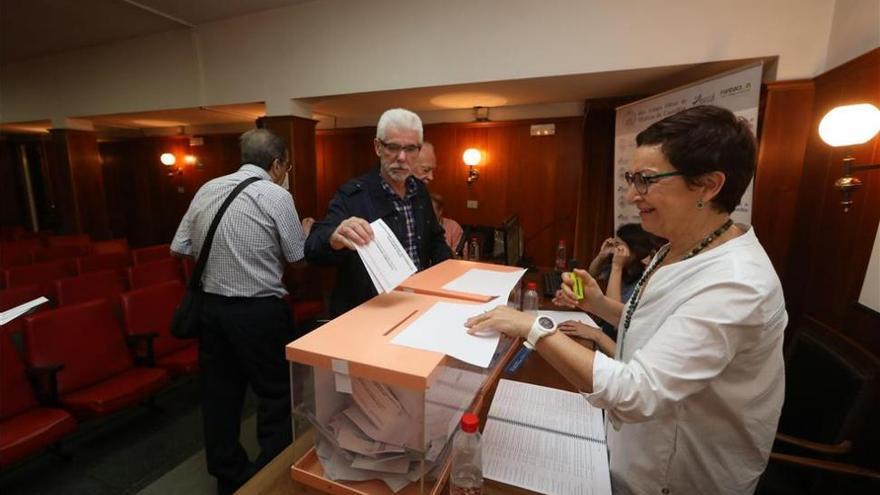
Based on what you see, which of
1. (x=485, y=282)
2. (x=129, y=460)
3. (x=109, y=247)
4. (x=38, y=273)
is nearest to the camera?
(x=485, y=282)

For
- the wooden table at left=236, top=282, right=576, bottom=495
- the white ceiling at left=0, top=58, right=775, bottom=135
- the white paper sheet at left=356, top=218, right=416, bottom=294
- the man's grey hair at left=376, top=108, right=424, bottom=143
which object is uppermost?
the white ceiling at left=0, top=58, right=775, bottom=135

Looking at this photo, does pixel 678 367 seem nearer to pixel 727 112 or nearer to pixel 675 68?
pixel 727 112

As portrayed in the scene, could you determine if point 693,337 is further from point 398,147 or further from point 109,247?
point 109,247

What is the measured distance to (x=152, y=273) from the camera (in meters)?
3.38

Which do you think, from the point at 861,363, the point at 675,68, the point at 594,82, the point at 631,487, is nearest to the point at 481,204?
the point at 594,82

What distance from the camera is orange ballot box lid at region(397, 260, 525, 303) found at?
1.00m

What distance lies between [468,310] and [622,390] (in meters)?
0.37

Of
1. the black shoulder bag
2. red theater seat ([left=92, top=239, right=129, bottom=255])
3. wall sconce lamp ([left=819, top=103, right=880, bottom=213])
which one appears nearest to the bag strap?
the black shoulder bag

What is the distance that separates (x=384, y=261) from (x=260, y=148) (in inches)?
50.4

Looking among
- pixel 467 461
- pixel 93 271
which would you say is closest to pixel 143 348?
pixel 93 271

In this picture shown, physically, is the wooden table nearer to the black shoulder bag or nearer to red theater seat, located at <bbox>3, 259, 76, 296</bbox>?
the black shoulder bag

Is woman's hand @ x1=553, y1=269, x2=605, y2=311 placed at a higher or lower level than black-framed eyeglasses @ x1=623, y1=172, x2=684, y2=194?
lower

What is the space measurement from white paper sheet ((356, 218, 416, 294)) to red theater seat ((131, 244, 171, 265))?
413 cm

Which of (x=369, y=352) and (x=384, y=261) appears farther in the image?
(x=384, y=261)
